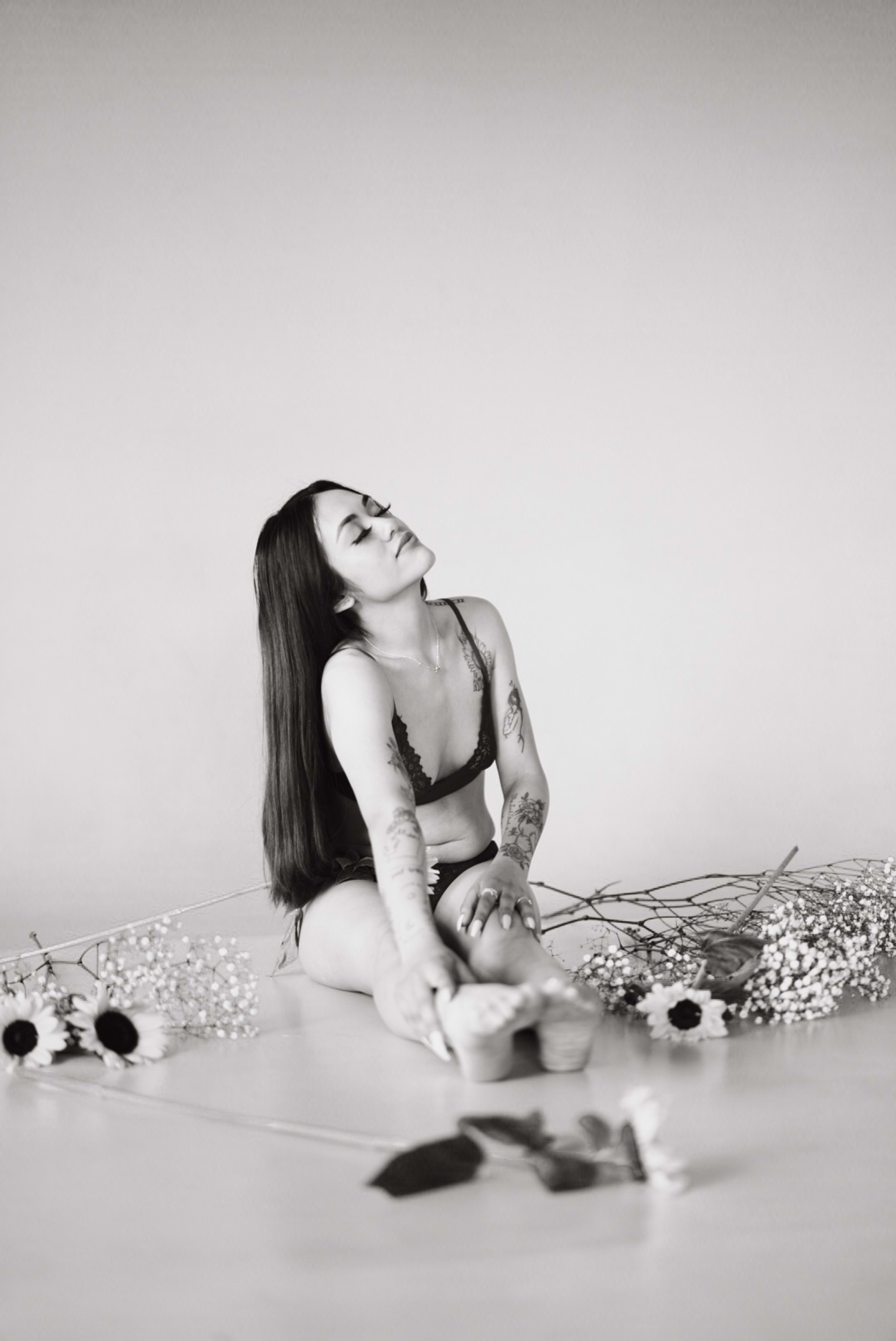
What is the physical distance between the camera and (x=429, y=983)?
2.62 meters

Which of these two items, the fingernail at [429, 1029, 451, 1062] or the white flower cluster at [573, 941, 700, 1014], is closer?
the fingernail at [429, 1029, 451, 1062]

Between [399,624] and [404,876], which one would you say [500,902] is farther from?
[399,624]

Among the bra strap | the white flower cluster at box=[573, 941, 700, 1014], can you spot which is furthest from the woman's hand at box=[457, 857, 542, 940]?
the bra strap

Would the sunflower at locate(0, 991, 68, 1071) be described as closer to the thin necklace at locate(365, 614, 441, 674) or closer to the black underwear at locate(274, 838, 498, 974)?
the black underwear at locate(274, 838, 498, 974)

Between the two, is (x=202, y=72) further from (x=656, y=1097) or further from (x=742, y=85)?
(x=656, y=1097)

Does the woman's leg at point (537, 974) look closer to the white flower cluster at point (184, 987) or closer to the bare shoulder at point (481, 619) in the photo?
the white flower cluster at point (184, 987)

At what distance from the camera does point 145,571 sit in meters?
5.23

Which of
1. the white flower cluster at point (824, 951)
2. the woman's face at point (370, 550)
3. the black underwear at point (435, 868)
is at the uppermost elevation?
the woman's face at point (370, 550)

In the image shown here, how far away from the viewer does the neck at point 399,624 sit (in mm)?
3330

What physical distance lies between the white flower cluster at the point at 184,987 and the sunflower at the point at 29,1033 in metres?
0.15

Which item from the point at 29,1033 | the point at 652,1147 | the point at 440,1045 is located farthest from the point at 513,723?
the point at 652,1147

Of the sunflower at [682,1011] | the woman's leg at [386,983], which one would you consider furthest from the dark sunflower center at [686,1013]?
the woman's leg at [386,983]

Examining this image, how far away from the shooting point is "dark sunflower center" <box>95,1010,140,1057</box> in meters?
2.82

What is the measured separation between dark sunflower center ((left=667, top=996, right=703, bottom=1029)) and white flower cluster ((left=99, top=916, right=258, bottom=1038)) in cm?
88
